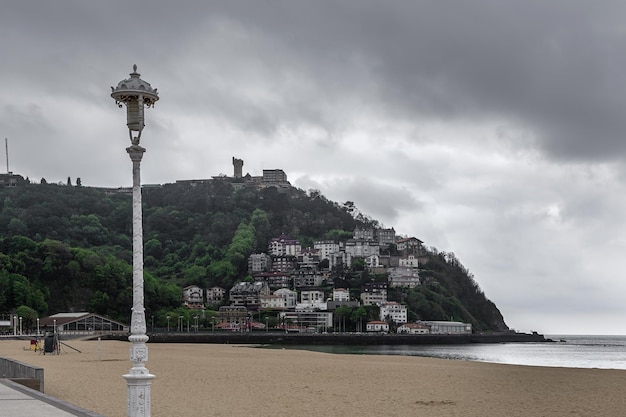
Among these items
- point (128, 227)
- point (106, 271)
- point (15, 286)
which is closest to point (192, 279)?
point (128, 227)

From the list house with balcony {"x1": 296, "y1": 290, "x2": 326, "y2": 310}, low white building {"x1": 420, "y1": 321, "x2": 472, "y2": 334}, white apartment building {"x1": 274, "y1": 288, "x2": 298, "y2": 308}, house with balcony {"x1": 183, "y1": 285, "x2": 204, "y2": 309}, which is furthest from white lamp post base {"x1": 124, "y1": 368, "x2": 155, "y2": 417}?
white apartment building {"x1": 274, "y1": 288, "x2": 298, "y2": 308}

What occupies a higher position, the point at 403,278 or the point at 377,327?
the point at 403,278

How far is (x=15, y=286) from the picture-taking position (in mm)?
116000

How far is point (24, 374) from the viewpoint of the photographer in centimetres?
1955

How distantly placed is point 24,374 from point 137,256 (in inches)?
399

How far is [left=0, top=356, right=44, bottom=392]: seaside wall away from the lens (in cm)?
1858

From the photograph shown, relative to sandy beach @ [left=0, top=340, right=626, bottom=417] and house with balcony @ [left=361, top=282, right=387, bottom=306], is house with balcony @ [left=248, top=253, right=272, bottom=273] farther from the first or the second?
sandy beach @ [left=0, top=340, right=626, bottom=417]

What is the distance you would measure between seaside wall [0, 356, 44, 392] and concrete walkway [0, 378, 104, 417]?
738mm

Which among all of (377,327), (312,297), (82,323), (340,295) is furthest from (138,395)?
(312,297)

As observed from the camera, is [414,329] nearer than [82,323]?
No

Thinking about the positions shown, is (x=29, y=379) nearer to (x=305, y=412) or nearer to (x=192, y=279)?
(x=305, y=412)

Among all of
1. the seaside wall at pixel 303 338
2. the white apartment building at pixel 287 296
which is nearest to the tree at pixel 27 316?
the seaside wall at pixel 303 338

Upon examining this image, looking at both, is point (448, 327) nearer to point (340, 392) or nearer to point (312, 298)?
point (312, 298)

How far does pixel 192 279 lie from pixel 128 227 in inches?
1228
